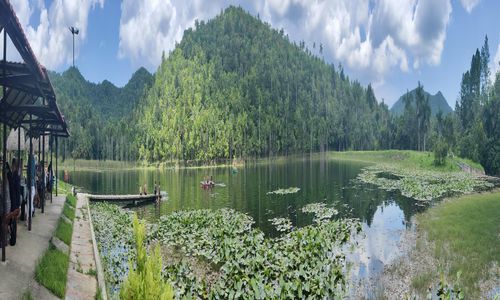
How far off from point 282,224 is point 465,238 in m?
12.4

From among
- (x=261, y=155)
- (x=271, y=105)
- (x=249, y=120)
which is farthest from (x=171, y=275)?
(x=271, y=105)

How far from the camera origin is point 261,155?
160000 millimetres

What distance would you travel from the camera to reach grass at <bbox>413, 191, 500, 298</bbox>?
1759 cm

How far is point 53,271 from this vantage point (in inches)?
493

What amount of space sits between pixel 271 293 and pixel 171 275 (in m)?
5.18

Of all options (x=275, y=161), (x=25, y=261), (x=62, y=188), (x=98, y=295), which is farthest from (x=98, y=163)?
(x=98, y=295)

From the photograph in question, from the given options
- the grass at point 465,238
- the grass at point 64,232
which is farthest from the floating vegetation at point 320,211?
the grass at point 64,232

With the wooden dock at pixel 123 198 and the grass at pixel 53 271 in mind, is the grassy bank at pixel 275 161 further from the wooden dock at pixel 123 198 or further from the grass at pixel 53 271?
the grass at pixel 53 271

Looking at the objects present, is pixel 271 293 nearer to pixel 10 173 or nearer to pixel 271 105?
pixel 10 173

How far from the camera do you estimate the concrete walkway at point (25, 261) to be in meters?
10.4

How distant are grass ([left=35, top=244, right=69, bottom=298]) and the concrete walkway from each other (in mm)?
170

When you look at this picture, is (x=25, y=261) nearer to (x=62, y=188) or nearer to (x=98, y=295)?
(x=98, y=295)

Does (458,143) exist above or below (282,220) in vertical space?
above

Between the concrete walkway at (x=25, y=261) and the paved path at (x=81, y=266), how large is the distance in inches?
44.2
